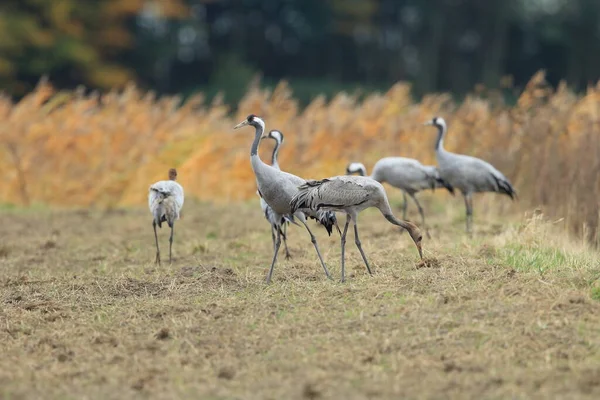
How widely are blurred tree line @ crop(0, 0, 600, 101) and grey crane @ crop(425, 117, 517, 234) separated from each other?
22.7 metres

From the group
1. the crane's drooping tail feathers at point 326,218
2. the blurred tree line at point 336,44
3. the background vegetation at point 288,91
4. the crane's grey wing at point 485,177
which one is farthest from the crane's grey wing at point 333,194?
the blurred tree line at point 336,44

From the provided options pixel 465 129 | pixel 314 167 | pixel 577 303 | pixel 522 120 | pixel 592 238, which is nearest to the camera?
pixel 577 303

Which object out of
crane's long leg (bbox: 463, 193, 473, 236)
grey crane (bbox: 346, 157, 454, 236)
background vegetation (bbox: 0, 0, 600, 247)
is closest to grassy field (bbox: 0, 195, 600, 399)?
crane's long leg (bbox: 463, 193, 473, 236)

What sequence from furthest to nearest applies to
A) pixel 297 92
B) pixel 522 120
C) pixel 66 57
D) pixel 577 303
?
pixel 297 92 < pixel 66 57 < pixel 522 120 < pixel 577 303

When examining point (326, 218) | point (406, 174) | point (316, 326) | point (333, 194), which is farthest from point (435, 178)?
point (316, 326)

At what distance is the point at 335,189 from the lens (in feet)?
25.1

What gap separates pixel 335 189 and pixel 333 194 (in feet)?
0.13

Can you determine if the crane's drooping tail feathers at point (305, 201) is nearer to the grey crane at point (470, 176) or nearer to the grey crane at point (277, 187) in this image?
the grey crane at point (277, 187)

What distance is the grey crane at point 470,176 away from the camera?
1093cm

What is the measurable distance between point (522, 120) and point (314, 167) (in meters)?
3.22

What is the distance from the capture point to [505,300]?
6.38 meters

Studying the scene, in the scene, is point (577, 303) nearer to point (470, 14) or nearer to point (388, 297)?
point (388, 297)

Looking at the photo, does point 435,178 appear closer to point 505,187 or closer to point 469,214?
point 469,214

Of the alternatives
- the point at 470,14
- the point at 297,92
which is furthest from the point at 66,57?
the point at 470,14
